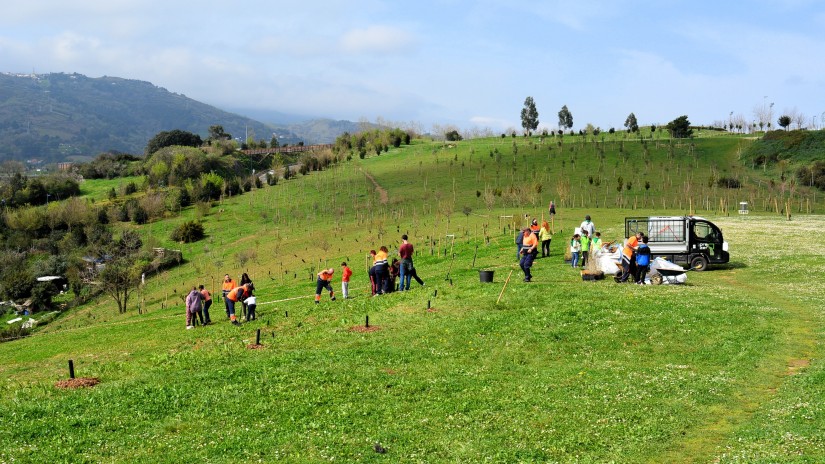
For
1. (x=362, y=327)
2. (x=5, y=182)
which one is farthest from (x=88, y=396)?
(x=5, y=182)

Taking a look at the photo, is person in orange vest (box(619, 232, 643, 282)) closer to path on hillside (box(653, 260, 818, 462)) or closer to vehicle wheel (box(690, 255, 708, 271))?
path on hillside (box(653, 260, 818, 462))

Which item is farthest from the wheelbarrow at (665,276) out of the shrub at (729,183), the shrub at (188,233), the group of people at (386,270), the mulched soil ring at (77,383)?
the shrub at (188,233)

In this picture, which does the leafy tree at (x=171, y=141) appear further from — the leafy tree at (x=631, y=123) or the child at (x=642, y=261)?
the child at (x=642, y=261)

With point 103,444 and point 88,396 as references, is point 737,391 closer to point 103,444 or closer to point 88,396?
point 103,444

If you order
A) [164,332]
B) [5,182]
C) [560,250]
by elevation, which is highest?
[5,182]

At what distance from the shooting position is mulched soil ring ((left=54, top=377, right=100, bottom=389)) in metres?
19.3

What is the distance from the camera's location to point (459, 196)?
300ft

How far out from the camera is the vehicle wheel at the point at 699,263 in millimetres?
36250

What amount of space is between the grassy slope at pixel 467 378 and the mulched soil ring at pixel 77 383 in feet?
2.04

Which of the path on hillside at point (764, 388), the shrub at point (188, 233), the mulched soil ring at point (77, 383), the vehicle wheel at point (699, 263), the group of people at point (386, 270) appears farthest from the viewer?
the shrub at point (188, 233)

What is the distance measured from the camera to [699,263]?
3638 centimetres

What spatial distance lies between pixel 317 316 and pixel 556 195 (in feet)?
208

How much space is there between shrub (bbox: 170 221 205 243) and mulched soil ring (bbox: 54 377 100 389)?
70750 mm

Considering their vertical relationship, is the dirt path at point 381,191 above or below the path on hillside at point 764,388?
above
